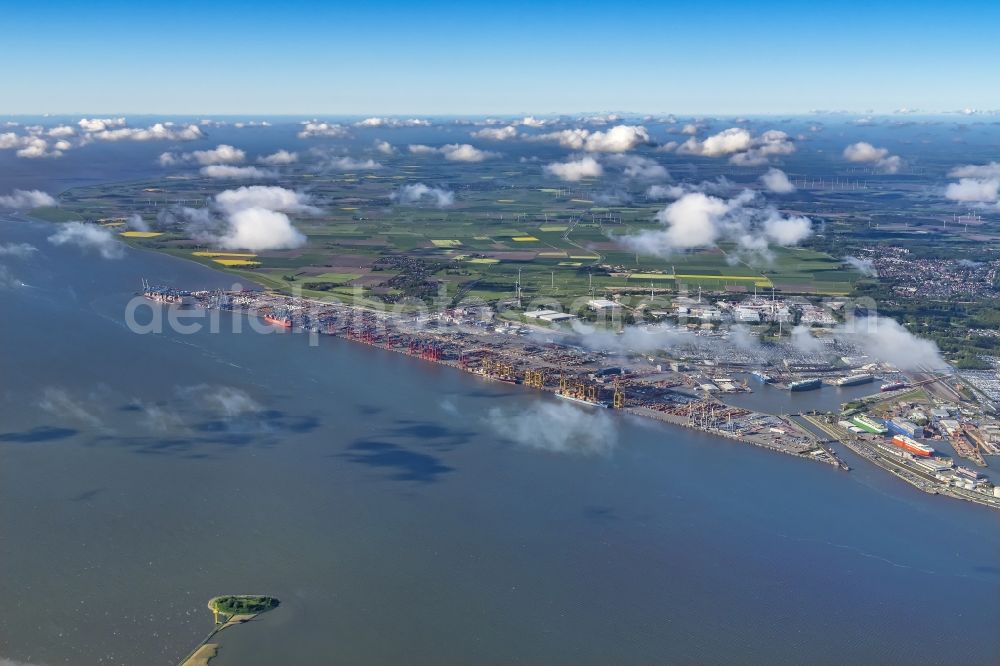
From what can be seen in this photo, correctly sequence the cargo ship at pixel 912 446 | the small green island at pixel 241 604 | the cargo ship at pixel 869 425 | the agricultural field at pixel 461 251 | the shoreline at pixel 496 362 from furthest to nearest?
the agricultural field at pixel 461 251
the cargo ship at pixel 869 425
the shoreline at pixel 496 362
the cargo ship at pixel 912 446
the small green island at pixel 241 604

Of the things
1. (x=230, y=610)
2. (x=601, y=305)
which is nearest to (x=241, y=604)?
(x=230, y=610)

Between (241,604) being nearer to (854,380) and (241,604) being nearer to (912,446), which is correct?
(912,446)

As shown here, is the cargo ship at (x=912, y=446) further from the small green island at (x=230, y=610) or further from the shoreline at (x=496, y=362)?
the small green island at (x=230, y=610)

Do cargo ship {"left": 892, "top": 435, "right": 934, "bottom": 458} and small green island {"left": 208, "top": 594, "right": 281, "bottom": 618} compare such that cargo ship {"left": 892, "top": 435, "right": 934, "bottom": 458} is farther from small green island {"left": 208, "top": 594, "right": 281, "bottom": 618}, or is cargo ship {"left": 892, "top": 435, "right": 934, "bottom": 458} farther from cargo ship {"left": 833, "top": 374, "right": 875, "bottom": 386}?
small green island {"left": 208, "top": 594, "right": 281, "bottom": 618}

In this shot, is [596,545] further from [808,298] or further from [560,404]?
[808,298]

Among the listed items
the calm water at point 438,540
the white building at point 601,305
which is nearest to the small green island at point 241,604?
the calm water at point 438,540

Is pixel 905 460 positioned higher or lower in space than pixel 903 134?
lower

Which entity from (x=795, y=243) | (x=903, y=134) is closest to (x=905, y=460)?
(x=795, y=243)
